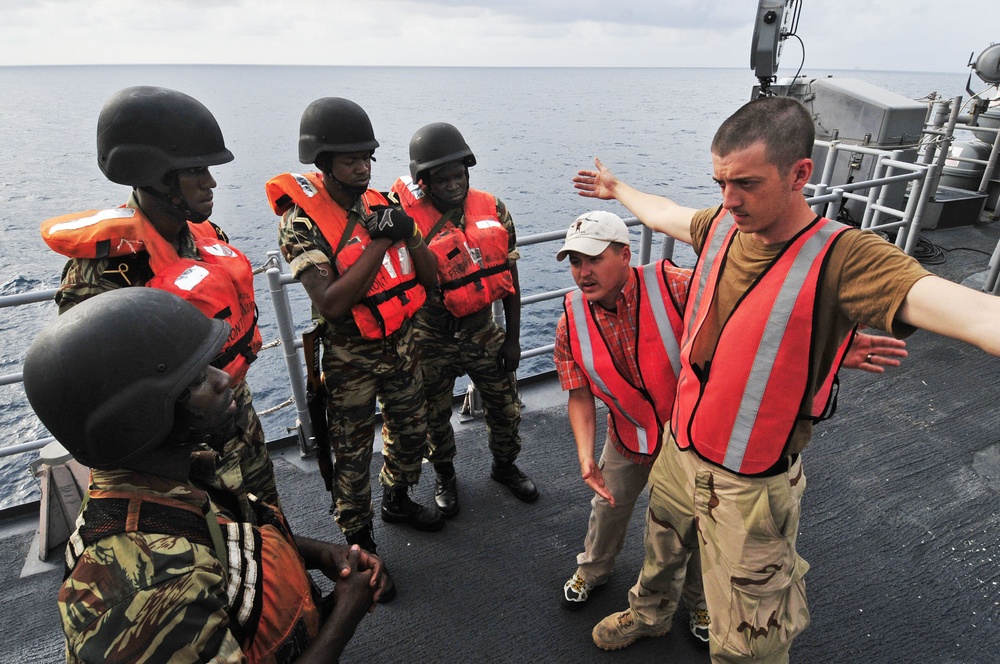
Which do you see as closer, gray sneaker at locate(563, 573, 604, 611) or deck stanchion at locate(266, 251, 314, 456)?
gray sneaker at locate(563, 573, 604, 611)

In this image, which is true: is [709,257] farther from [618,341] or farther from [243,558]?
[243,558]

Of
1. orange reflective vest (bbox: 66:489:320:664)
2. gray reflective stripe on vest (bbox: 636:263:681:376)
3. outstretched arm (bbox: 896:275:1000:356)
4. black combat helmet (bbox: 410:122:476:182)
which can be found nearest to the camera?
orange reflective vest (bbox: 66:489:320:664)

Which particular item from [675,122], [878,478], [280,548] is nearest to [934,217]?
[878,478]

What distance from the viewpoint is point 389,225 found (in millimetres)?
2488

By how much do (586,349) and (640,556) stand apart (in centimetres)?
142

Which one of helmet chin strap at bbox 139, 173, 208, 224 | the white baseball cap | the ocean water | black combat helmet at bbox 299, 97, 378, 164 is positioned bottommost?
the ocean water

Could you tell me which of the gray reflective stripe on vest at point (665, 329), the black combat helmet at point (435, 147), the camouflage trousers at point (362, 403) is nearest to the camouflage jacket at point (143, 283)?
the camouflage trousers at point (362, 403)

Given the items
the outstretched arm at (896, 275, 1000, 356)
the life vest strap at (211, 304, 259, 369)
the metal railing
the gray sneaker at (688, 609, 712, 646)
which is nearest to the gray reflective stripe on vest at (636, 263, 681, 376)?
the outstretched arm at (896, 275, 1000, 356)

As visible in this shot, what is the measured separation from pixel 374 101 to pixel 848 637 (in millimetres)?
92405

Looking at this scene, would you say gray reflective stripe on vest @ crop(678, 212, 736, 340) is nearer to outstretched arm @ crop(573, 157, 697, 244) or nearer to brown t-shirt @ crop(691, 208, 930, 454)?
brown t-shirt @ crop(691, 208, 930, 454)

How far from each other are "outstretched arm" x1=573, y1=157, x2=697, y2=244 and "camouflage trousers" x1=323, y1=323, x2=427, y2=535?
3.77 feet

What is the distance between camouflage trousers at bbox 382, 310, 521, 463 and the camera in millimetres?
3197

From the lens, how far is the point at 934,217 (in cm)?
830

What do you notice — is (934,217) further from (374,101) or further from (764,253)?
(374,101)
